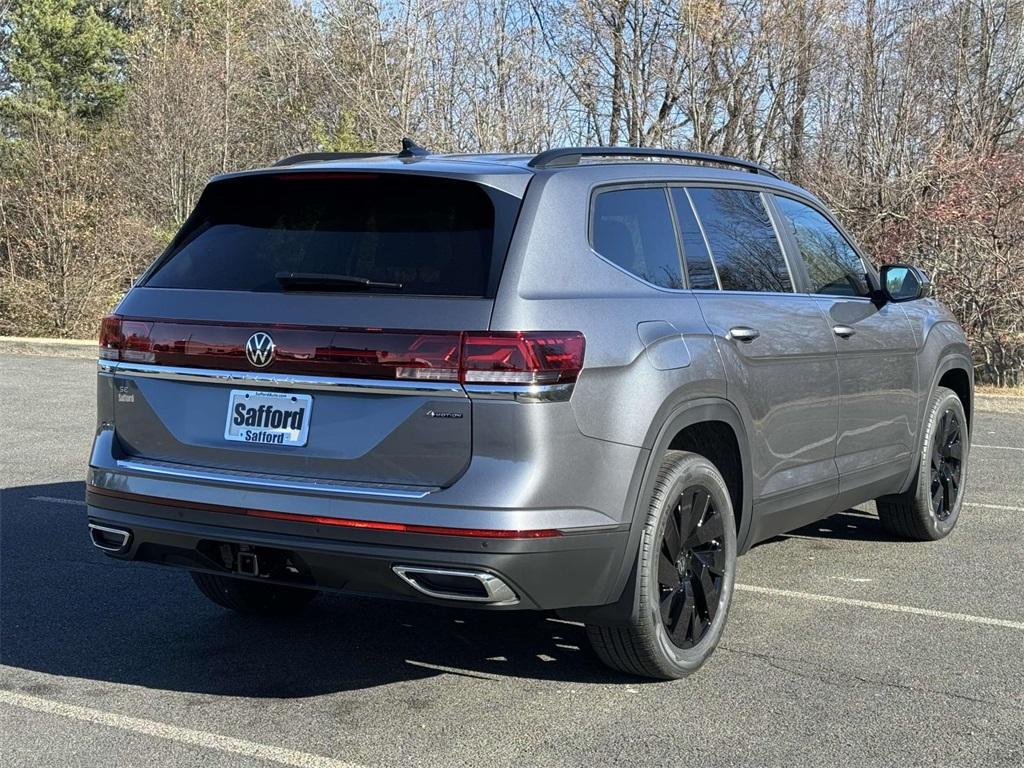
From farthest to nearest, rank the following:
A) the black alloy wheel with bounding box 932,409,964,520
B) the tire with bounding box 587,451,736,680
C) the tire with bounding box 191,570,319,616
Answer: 1. the black alloy wheel with bounding box 932,409,964,520
2. the tire with bounding box 191,570,319,616
3. the tire with bounding box 587,451,736,680

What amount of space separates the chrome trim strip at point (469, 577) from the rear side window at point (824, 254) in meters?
2.55

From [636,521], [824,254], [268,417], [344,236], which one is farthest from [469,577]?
[824,254]

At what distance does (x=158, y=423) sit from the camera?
4.35 m

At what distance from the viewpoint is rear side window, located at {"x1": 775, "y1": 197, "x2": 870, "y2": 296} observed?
Result: 586cm

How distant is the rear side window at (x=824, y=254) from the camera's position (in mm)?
5863

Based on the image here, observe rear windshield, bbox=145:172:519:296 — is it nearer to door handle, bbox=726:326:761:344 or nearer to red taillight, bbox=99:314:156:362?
red taillight, bbox=99:314:156:362

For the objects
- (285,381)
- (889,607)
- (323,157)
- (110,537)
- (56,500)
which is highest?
(323,157)

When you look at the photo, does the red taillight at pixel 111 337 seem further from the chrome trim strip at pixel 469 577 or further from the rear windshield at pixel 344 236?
the chrome trim strip at pixel 469 577

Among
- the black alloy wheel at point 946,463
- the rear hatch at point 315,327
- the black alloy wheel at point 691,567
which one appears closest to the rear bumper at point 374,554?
the rear hatch at point 315,327

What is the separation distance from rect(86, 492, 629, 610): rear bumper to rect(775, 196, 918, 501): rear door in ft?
6.83

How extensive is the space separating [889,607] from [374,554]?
275 centimetres

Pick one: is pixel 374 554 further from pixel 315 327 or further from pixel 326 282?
pixel 326 282

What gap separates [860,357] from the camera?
19.4ft

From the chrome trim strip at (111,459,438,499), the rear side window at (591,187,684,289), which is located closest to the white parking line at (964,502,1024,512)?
the rear side window at (591,187,684,289)
